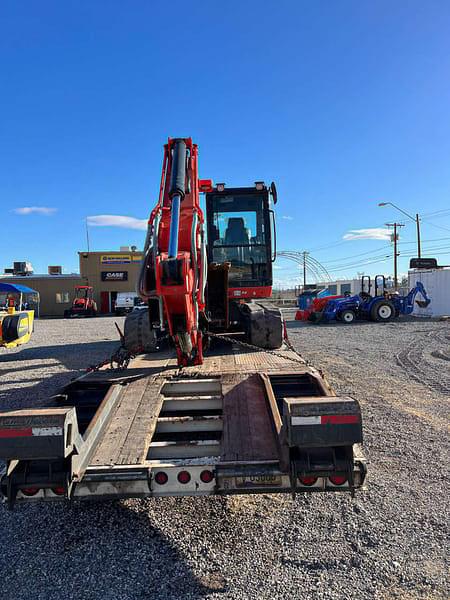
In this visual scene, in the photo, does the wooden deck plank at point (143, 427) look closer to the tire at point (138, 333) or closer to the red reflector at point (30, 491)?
the red reflector at point (30, 491)

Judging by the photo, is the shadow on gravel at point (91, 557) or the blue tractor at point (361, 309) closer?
the shadow on gravel at point (91, 557)

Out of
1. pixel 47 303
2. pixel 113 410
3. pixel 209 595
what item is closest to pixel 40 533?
pixel 113 410

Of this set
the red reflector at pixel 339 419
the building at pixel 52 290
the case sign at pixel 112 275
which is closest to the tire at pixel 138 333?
the red reflector at pixel 339 419

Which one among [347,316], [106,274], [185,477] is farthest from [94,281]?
[185,477]

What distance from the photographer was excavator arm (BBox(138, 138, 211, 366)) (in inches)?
165

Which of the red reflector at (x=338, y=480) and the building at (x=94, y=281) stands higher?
the building at (x=94, y=281)

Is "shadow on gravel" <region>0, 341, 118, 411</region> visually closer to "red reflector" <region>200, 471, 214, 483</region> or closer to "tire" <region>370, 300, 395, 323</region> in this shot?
"red reflector" <region>200, 471, 214, 483</region>

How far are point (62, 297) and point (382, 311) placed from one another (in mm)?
28405

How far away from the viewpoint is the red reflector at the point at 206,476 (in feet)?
10.4

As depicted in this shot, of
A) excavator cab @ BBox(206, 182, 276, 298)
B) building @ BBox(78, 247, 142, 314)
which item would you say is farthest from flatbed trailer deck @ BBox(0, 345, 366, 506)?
building @ BBox(78, 247, 142, 314)

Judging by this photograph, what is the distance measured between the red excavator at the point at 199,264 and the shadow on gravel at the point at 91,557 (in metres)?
1.84

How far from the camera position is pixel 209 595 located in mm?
2777

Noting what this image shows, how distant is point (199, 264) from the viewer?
4820mm

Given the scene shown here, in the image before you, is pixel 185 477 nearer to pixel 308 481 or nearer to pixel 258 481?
pixel 258 481
